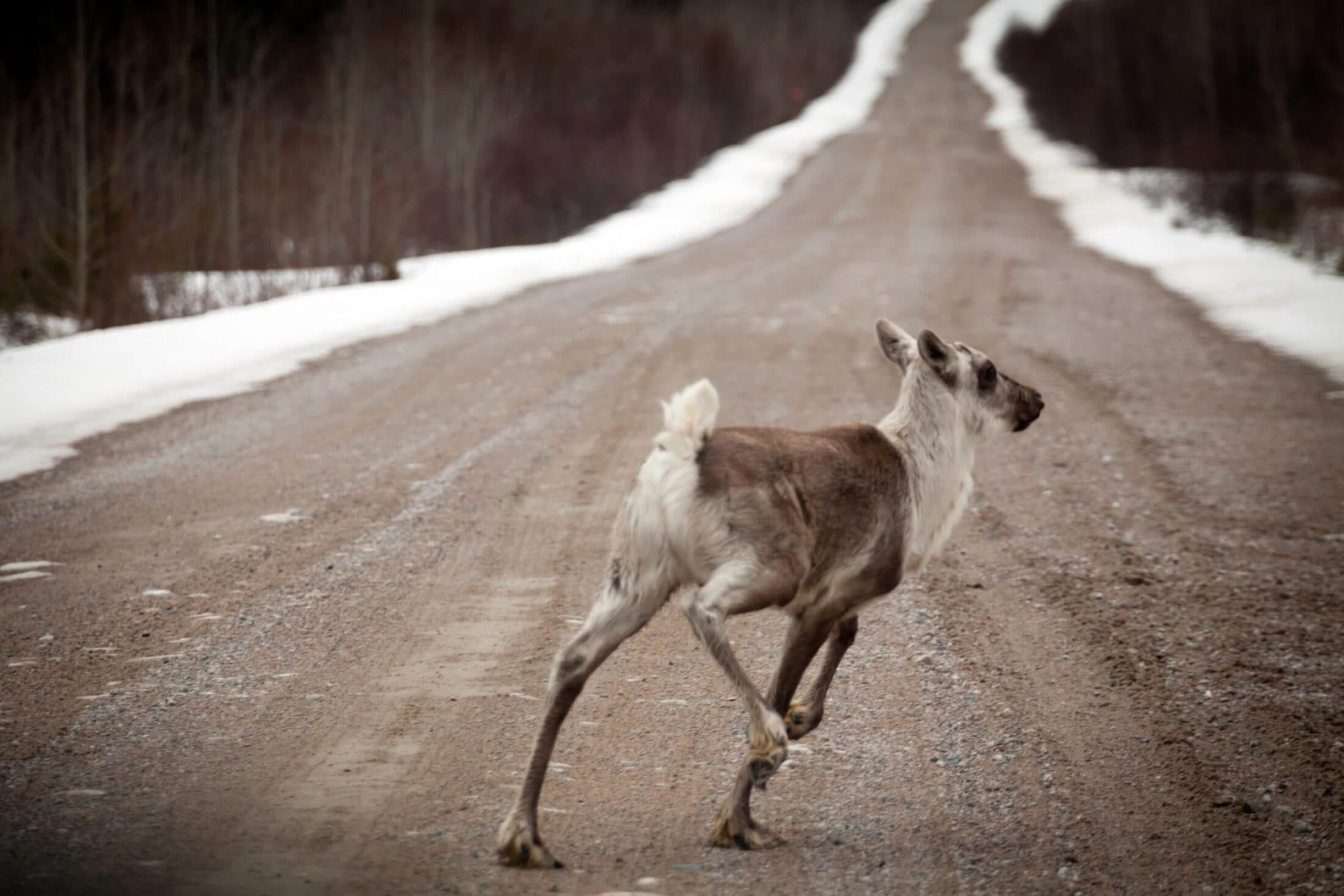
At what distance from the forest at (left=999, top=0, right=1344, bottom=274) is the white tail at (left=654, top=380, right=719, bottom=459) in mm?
18482

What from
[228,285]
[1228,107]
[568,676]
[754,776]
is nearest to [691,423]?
[568,676]

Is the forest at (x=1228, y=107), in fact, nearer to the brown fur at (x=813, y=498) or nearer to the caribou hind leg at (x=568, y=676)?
the brown fur at (x=813, y=498)

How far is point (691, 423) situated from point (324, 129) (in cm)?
3011

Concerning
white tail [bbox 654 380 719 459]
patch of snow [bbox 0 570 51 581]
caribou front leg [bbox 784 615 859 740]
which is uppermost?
white tail [bbox 654 380 719 459]

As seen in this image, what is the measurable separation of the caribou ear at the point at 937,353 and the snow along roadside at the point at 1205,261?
9.11 meters

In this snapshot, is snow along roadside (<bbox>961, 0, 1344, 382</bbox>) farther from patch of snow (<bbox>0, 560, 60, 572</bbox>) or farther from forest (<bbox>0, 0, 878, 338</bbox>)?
forest (<bbox>0, 0, 878, 338</bbox>)

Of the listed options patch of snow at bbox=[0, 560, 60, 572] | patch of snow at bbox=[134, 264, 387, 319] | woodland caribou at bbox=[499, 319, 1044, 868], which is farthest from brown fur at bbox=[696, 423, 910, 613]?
patch of snow at bbox=[134, 264, 387, 319]

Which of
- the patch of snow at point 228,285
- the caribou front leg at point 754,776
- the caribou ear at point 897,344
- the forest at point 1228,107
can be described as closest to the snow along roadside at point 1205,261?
the forest at point 1228,107

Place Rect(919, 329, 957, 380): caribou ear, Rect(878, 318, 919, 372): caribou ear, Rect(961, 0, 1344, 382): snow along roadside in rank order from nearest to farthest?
Rect(919, 329, 957, 380): caribou ear
Rect(878, 318, 919, 372): caribou ear
Rect(961, 0, 1344, 382): snow along roadside

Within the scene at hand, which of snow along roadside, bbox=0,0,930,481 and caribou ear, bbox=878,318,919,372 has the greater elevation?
caribou ear, bbox=878,318,919,372

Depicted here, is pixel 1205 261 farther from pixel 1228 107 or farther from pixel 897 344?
pixel 897 344

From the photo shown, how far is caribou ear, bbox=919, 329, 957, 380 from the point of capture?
475 centimetres

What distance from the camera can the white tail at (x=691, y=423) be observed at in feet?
13.0

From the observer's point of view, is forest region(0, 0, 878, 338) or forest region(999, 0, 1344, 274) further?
forest region(999, 0, 1344, 274)
